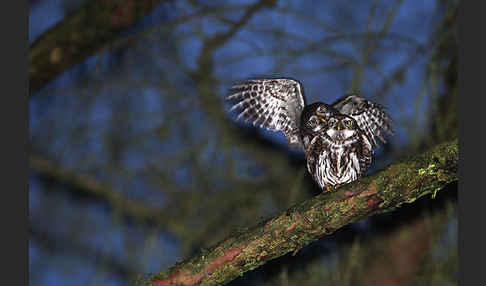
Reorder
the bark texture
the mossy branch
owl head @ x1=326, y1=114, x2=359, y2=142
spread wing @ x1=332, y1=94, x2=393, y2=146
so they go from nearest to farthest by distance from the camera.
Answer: the mossy branch, owl head @ x1=326, y1=114, x2=359, y2=142, spread wing @ x1=332, y1=94, x2=393, y2=146, the bark texture

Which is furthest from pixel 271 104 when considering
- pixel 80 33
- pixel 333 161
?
pixel 80 33

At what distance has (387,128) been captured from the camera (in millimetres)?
3273

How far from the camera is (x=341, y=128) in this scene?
2.90m

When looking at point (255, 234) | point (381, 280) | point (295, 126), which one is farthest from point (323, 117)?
point (381, 280)

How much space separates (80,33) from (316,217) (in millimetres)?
2028

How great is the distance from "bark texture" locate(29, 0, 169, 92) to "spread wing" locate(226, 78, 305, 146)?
0.79 m

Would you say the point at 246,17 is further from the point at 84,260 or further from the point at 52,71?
the point at 84,260

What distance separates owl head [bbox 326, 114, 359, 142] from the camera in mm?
2879

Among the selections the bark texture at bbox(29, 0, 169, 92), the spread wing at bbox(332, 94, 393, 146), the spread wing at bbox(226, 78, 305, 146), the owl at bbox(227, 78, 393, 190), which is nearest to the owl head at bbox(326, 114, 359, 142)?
the owl at bbox(227, 78, 393, 190)

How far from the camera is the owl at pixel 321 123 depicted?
2941 millimetres

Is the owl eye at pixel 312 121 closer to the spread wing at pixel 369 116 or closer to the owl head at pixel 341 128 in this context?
the owl head at pixel 341 128

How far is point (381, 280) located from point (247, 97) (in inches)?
65.2

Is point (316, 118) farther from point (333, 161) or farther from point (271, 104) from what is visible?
point (271, 104)

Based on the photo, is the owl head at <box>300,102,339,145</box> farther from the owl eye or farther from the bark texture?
the bark texture
